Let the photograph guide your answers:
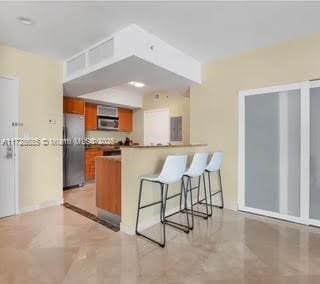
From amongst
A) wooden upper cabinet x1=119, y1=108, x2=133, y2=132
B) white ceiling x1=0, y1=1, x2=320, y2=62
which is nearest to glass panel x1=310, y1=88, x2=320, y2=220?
white ceiling x1=0, y1=1, x2=320, y2=62

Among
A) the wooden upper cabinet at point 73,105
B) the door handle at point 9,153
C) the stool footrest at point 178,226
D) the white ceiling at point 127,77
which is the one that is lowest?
the stool footrest at point 178,226

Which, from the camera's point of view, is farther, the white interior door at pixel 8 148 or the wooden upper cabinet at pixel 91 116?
the wooden upper cabinet at pixel 91 116

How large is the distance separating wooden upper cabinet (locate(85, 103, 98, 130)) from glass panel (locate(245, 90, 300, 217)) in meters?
4.10

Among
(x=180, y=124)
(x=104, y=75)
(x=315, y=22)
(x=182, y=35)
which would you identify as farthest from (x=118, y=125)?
(x=315, y=22)

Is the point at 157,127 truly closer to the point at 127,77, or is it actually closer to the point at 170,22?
the point at 127,77

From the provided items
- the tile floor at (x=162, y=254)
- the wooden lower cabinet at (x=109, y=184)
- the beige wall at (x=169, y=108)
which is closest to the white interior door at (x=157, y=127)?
the beige wall at (x=169, y=108)

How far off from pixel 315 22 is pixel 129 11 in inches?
88.0

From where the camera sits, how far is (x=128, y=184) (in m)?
2.84

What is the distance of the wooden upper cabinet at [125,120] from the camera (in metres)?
6.98

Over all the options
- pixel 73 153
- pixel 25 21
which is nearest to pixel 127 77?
pixel 25 21

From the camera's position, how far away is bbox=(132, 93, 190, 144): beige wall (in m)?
5.82

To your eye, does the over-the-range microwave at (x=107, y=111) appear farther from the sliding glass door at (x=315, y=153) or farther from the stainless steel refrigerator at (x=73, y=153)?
the sliding glass door at (x=315, y=153)

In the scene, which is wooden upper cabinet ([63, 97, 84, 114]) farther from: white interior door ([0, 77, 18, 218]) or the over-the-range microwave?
white interior door ([0, 77, 18, 218])

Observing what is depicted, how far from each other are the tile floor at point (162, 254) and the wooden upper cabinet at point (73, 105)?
106 inches
